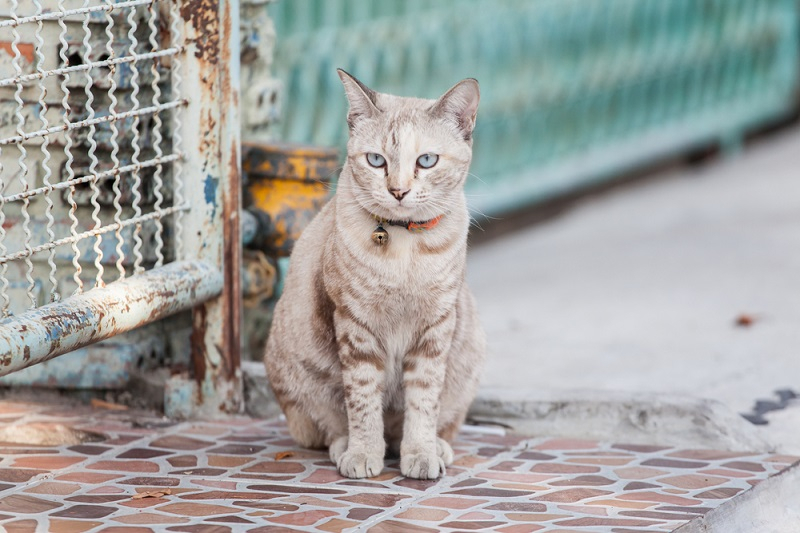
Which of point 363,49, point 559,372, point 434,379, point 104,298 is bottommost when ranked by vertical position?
point 559,372

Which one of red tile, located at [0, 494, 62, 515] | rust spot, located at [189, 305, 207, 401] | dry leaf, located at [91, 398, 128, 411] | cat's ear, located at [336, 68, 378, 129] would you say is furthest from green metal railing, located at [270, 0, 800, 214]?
red tile, located at [0, 494, 62, 515]

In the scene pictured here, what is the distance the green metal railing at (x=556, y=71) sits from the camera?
593cm

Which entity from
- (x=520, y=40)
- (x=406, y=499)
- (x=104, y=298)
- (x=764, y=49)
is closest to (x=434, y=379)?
(x=406, y=499)

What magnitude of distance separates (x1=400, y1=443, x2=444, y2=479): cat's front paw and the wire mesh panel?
1.07m

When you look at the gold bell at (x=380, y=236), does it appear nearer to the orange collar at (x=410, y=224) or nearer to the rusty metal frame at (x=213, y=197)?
the orange collar at (x=410, y=224)

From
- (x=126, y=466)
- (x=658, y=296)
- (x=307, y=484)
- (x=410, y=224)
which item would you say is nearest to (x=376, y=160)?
(x=410, y=224)

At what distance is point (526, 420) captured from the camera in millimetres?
4125

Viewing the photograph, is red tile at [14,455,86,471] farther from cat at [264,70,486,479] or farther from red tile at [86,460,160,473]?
cat at [264,70,486,479]

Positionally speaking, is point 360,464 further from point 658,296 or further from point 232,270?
point 658,296

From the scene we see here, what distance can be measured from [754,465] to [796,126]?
7842 millimetres

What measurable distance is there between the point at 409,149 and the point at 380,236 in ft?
0.87

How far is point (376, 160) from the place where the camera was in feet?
11.3

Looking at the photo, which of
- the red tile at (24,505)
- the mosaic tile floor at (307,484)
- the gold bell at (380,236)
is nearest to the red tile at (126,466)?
the mosaic tile floor at (307,484)

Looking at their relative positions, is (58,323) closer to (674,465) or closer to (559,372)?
(674,465)
